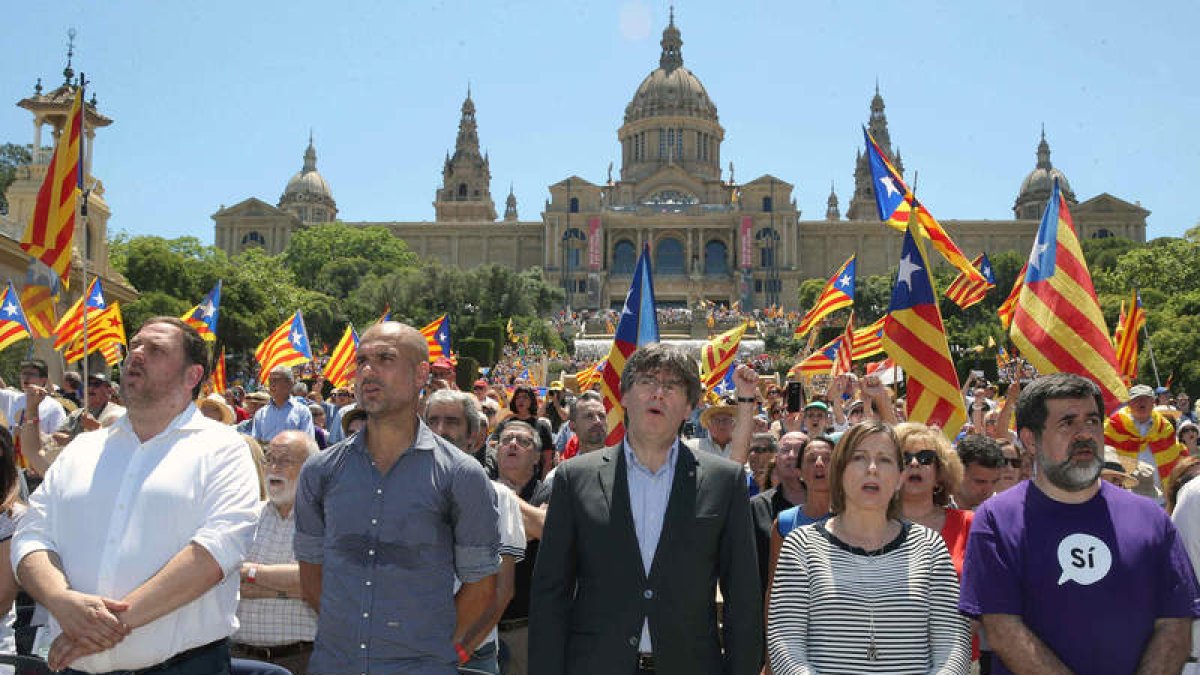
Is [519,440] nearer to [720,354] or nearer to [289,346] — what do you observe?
[720,354]

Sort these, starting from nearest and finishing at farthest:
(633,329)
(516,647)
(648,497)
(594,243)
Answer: (648,497)
(516,647)
(633,329)
(594,243)

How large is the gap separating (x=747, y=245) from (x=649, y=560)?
82234 millimetres

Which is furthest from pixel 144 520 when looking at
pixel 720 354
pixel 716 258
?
pixel 716 258

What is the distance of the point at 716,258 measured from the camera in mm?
88188

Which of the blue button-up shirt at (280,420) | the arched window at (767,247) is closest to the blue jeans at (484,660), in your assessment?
the blue button-up shirt at (280,420)

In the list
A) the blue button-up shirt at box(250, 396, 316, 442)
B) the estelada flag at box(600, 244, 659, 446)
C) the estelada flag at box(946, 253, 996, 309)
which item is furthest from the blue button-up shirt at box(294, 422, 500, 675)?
the estelada flag at box(946, 253, 996, 309)

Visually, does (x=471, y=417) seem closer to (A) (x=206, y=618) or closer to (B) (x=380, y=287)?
(A) (x=206, y=618)

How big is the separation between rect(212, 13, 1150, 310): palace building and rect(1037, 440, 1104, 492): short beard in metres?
76.8

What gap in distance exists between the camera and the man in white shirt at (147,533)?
3469 mm

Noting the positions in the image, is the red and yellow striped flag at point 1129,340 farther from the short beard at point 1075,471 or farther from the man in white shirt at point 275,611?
the man in white shirt at point 275,611

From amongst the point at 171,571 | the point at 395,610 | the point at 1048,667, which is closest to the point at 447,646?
the point at 395,610

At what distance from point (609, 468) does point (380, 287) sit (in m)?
54.4

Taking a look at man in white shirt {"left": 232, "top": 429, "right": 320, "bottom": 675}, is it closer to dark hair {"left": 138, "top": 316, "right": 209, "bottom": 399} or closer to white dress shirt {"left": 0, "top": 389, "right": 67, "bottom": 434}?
dark hair {"left": 138, "top": 316, "right": 209, "bottom": 399}

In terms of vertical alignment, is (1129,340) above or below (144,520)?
above
